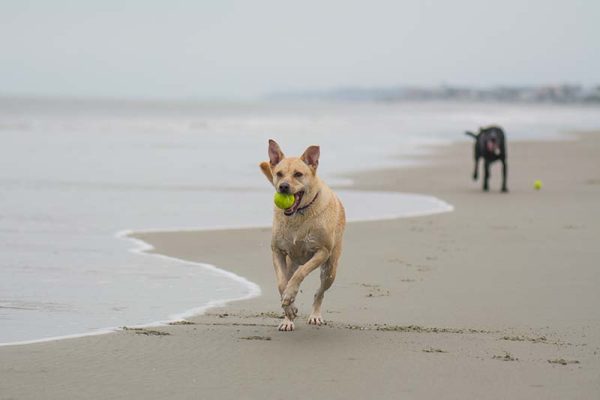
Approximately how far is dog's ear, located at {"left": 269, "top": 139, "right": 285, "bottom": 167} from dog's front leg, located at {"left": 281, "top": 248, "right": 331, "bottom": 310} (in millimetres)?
662

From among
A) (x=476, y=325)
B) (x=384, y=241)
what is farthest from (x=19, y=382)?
(x=384, y=241)

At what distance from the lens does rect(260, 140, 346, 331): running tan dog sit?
6891 millimetres

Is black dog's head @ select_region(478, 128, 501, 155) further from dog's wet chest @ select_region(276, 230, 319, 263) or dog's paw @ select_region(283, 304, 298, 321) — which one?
dog's paw @ select_region(283, 304, 298, 321)

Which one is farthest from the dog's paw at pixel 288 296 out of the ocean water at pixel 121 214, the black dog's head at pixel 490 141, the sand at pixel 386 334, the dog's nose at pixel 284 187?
the black dog's head at pixel 490 141

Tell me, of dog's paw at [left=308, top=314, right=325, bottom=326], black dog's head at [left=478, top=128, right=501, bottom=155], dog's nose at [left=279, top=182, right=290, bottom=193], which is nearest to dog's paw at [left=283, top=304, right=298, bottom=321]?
dog's paw at [left=308, top=314, right=325, bottom=326]

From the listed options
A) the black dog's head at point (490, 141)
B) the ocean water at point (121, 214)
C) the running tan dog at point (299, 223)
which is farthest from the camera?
the black dog's head at point (490, 141)

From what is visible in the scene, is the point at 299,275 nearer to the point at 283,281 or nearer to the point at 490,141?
the point at 283,281

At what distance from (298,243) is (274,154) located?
61 centimetres

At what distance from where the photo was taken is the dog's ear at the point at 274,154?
279 inches

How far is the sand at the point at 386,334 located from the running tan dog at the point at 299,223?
1.18 feet

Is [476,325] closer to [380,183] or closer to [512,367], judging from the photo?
[512,367]

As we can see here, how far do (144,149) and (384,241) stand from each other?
18454 millimetres

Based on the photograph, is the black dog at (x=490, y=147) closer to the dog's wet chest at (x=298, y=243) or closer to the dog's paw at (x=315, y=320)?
the dog's paw at (x=315, y=320)

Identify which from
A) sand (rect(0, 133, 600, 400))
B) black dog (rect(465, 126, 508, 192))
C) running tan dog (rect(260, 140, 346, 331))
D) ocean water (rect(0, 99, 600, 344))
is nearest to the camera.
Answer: sand (rect(0, 133, 600, 400))
